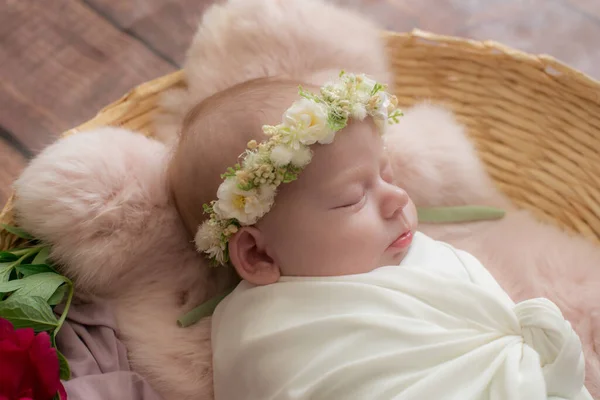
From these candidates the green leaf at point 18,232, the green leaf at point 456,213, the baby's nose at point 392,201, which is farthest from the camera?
the green leaf at point 456,213

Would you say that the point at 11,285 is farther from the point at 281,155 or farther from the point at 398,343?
the point at 398,343

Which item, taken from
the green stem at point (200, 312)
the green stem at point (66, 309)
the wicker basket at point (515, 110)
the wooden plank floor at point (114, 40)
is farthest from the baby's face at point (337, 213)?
the wooden plank floor at point (114, 40)

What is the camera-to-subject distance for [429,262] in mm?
1099

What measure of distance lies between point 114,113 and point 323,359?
0.75 metres

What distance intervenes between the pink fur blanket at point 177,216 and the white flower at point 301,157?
33 centimetres

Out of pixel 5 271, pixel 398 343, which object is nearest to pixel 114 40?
pixel 5 271

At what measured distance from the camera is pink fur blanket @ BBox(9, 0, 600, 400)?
1.11 meters

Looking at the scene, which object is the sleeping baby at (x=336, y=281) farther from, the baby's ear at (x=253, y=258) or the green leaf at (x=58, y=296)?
the green leaf at (x=58, y=296)

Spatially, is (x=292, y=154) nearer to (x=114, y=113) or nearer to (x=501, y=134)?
(x=114, y=113)

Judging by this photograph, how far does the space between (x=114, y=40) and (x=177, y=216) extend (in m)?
0.97

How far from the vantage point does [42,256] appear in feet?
3.68

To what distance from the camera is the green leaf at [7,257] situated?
109 centimetres

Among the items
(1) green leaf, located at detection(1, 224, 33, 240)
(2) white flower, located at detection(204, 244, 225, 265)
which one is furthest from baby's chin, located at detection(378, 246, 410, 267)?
(1) green leaf, located at detection(1, 224, 33, 240)

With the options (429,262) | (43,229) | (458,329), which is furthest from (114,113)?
(458,329)
